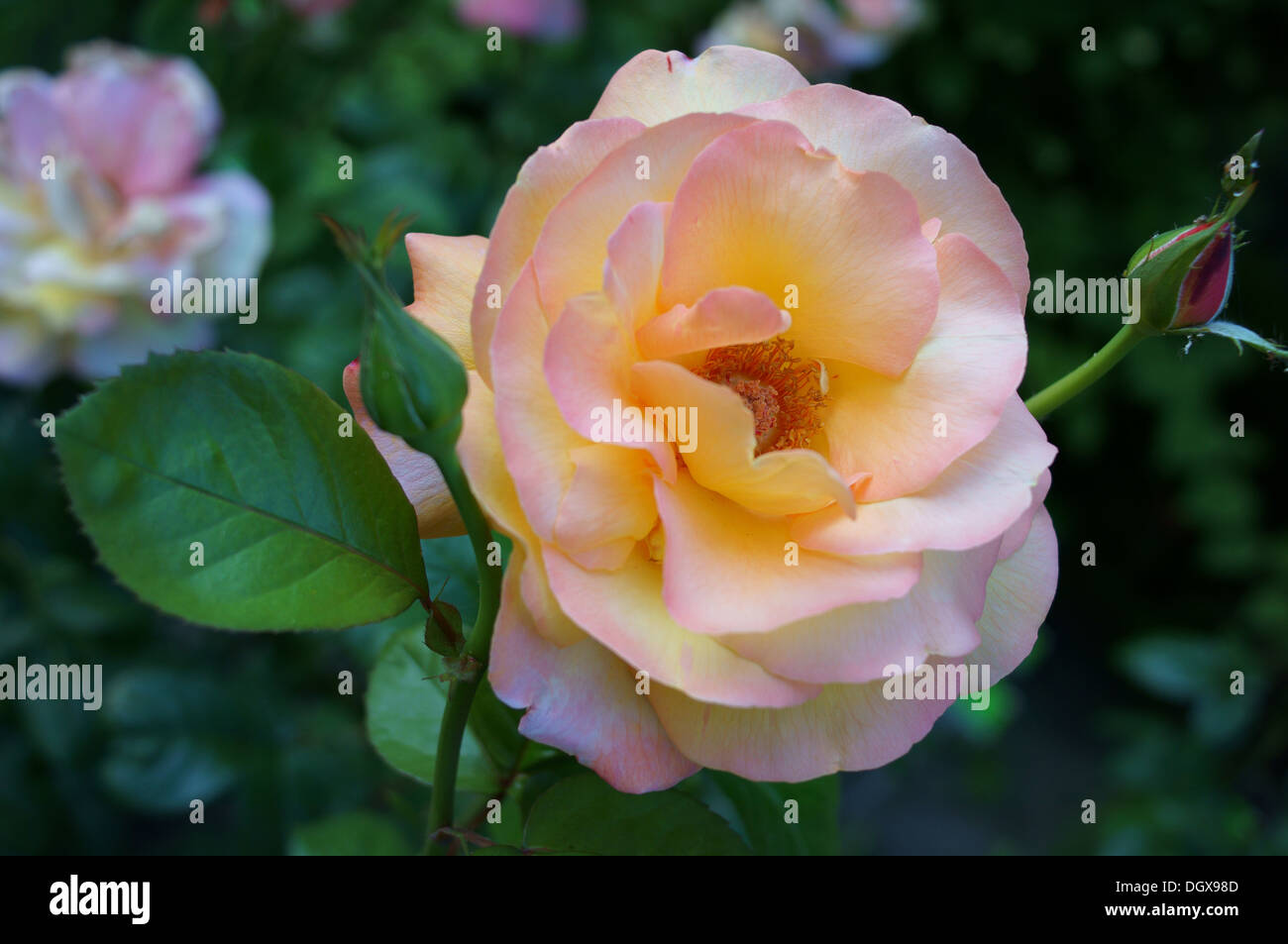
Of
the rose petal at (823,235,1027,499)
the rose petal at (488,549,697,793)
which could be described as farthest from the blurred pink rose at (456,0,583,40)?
the rose petal at (488,549,697,793)

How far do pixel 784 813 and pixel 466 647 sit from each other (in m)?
0.27

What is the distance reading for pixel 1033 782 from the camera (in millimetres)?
2342

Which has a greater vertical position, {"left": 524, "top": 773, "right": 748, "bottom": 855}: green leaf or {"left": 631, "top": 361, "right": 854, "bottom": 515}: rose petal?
{"left": 631, "top": 361, "right": 854, "bottom": 515}: rose petal

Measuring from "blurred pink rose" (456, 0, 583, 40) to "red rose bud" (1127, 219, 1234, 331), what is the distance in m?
1.13

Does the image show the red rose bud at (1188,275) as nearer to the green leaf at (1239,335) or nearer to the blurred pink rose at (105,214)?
the green leaf at (1239,335)

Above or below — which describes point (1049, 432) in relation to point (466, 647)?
above

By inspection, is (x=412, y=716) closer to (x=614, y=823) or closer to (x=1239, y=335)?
(x=614, y=823)

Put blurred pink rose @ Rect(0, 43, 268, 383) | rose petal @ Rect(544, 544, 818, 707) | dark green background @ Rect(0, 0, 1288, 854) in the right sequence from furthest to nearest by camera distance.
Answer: dark green background @ Rect(0, 0, 1288, 854)
blurred pink rose @ Rect(0, 43, 268, 383)
rose petal @ Rect(544, 544, 818, 707)

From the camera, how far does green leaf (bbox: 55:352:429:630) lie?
1.57ft

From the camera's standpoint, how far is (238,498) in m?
0.51

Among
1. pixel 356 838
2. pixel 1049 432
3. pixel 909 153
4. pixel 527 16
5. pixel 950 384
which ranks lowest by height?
pixel 356 838

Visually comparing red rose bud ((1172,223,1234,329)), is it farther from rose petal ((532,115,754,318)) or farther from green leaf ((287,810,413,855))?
green leaf ((287,810,413,855))

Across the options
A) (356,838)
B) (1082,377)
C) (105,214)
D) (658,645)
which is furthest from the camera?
(105,214)

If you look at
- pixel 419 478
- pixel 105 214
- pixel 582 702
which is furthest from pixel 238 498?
pixel 105 214
